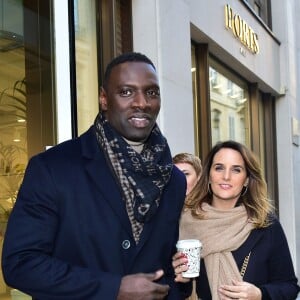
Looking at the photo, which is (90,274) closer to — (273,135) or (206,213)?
(206,213)

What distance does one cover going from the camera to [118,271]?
1.80 metres

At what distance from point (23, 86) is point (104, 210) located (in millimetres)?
2940

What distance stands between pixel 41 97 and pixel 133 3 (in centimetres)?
167

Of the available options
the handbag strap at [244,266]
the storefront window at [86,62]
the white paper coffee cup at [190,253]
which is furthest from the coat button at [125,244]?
the storefront window at [86,62]

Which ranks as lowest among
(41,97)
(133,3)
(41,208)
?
(41,208)

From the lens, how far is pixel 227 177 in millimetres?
2766

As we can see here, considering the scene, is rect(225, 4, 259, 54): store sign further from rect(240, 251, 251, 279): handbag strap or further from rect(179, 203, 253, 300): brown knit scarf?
rect(240, 251, 251, 279): handbag strap

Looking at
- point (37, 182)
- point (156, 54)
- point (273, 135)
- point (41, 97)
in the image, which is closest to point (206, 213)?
point (37, 182)

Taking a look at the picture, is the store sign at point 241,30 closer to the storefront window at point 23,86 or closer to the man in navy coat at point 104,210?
the storefront window at point 23,86

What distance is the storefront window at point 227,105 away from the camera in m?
8.52

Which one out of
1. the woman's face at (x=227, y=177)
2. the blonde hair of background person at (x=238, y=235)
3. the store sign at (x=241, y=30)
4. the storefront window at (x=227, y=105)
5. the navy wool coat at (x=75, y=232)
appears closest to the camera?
the navy wool coat at (x=75, y=232)

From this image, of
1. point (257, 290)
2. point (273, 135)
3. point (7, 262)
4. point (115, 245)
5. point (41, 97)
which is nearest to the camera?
point (7, 262)

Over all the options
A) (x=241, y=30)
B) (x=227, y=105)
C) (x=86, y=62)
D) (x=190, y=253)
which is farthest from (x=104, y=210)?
(x=227, y=105)

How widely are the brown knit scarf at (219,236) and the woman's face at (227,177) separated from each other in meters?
0.07
